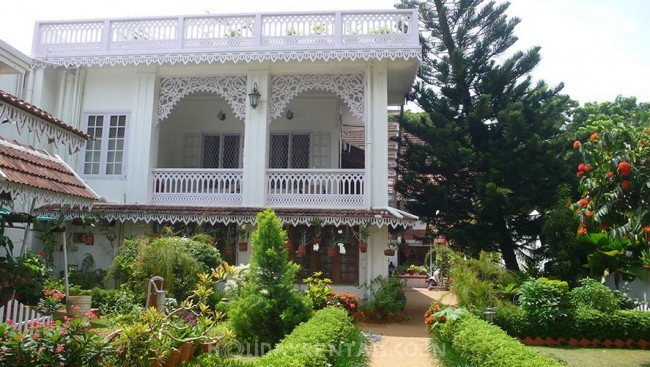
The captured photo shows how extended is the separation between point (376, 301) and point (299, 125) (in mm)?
5405

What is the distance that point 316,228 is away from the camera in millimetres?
11203

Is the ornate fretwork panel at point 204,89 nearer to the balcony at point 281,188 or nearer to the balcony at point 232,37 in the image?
the balcony at point 232,37

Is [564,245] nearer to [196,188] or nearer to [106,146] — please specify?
[196,188]

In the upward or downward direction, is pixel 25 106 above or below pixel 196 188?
above

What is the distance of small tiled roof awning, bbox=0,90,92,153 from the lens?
237 inches

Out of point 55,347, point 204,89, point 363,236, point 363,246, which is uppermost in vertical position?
point 204,89

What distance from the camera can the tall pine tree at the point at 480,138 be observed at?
13.0 meters

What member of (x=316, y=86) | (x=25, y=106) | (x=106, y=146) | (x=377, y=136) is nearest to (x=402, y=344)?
(x=377, y=136)

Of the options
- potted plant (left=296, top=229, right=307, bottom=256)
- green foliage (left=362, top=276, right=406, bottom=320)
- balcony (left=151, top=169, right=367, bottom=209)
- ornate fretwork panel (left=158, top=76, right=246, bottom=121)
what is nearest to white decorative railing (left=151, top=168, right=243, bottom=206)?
balcony (left=151, top=169, right=367, bottom=209)

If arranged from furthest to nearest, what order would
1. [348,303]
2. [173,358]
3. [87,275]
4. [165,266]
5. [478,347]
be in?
[87,275]
[348,303]
[165,266]
[478,347]
[173,358]

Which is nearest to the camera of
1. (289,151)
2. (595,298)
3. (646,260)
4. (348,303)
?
(595,298)

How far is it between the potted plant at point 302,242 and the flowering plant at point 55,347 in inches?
282

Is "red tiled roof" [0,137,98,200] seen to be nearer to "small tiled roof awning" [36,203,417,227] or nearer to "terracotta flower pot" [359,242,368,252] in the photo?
"small tiled roof awning" [36,203,417,227]

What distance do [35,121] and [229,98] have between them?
5.61 metres
